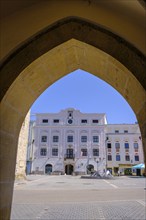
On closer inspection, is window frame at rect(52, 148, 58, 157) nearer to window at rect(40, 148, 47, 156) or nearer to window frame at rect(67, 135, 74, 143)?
window at rect(40, 148, 47, 156)

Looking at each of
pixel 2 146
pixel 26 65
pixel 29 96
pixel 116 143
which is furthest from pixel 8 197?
pixel 116 143

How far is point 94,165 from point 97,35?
46.6 metres

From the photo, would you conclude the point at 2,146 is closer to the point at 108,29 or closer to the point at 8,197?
the point at 8,197

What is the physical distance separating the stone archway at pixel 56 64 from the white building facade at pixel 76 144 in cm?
4570

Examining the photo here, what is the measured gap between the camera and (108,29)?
2320 mm

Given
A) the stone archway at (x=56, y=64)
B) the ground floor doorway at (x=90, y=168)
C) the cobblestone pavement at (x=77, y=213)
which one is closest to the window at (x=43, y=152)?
the ground floor doorway at (x=90, y=168)

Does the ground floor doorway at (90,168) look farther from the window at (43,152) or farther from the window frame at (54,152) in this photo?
the window at (43,152)

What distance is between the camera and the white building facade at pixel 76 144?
4756cm

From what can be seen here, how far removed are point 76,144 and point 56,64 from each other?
46897mm

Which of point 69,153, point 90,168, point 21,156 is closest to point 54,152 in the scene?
point 69,153

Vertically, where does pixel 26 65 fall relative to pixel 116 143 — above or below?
below

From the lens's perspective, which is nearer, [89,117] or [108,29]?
[108,29]

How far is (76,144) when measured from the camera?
48938 mm

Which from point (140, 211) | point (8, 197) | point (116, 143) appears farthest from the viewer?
point (116, 143)
